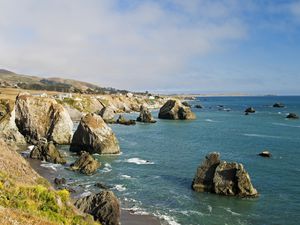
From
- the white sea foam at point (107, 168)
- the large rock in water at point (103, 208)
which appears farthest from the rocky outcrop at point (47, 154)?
the large rock in water at point (103, 208)

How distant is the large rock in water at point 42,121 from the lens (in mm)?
74625

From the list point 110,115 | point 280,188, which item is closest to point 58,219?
point 280,188

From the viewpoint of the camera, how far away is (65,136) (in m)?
75.4

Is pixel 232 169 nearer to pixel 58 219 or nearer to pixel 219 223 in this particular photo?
pixel 219 223

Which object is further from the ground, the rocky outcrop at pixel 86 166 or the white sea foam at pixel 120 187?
the rocky outcrop at pixel 86 166

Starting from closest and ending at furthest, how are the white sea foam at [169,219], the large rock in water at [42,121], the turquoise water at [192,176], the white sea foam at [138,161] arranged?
the white sea foam at [169,219] → the turquoise water at [192,176] → the white sea foam at [138,161] → the large rock in water at [42,121]

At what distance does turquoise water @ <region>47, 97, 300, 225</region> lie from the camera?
38000 millimetres

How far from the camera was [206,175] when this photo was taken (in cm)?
4553

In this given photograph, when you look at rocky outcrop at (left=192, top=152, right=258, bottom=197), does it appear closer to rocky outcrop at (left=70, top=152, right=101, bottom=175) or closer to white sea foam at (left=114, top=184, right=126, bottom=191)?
white sea foam at (left=114, top=184, right=126, bottom=191)

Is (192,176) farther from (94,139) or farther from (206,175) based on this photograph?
(94,139)

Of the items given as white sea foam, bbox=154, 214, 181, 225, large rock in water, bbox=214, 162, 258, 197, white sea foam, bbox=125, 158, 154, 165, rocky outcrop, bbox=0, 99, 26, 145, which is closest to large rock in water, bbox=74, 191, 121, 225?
white sea foam, bbox=154, 214, 181, 225

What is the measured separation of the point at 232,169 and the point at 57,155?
27.9 meters

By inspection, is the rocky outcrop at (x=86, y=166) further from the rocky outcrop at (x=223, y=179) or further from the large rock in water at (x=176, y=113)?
the large rock in water at (x=176, y=113)

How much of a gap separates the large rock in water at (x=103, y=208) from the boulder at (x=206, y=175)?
46.9 feet
